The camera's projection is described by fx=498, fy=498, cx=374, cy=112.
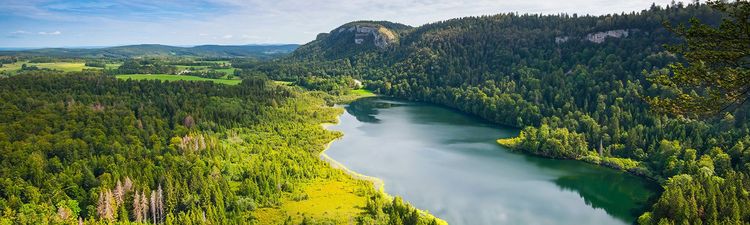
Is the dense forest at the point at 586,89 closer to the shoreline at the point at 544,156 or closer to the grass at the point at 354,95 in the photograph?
the shoreline at the point at 544,156

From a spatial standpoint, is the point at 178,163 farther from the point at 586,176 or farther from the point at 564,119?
the point at 564,119

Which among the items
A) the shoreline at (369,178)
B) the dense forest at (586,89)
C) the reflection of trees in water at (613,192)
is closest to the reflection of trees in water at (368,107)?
the dense forest at (586,89)

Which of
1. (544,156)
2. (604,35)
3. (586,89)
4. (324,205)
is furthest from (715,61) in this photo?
(604,35)

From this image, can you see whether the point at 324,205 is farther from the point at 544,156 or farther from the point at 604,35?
the point at 604,35

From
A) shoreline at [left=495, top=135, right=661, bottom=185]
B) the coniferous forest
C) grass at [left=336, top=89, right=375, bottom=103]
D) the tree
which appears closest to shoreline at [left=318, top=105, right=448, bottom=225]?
the coniferous forest

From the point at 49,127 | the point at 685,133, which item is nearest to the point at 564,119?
the point at 685,133

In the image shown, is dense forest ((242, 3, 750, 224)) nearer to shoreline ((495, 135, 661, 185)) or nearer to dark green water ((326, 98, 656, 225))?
shoreline ((495, 135, 661, 185))
